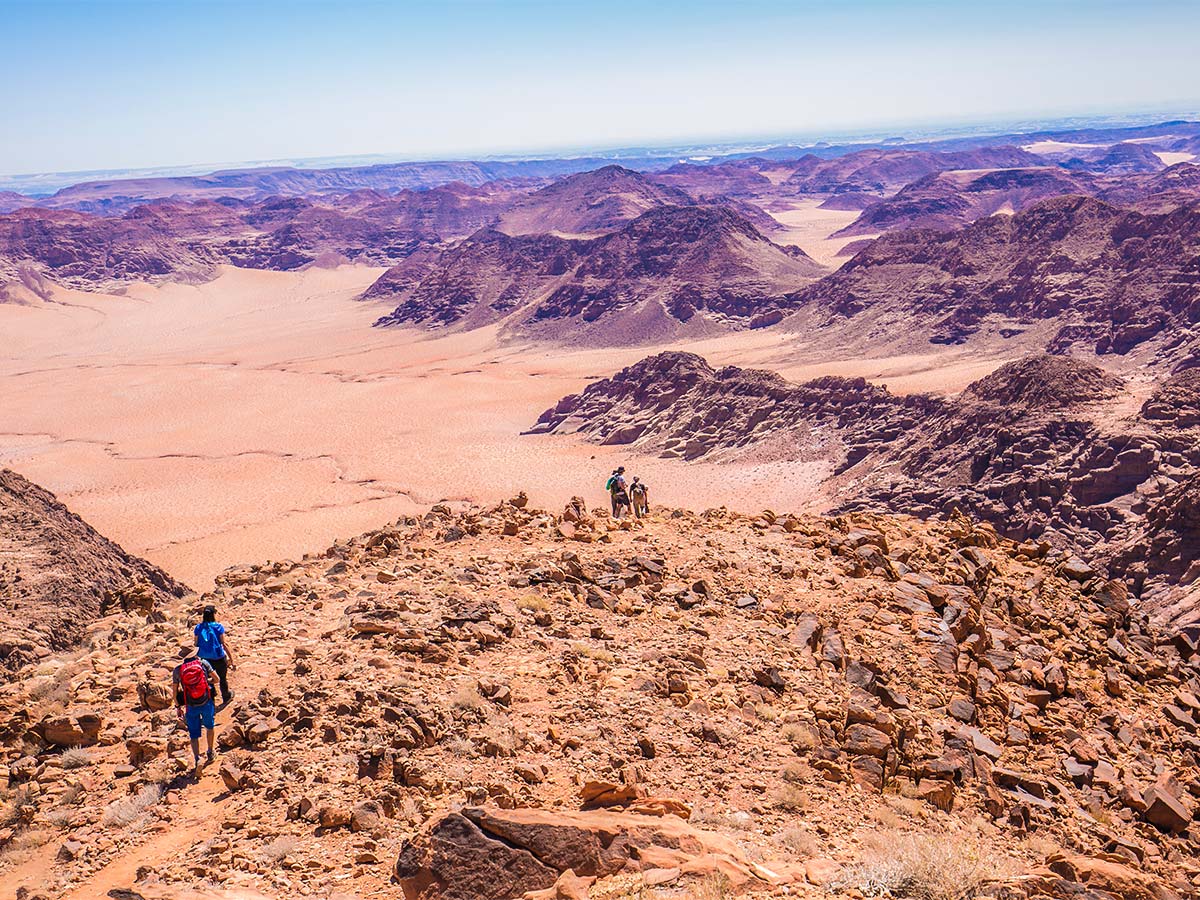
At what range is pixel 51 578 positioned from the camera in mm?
17281

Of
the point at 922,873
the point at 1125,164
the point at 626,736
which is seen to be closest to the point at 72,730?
the point at 626,736

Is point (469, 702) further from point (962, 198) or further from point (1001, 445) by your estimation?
point (962, 198)

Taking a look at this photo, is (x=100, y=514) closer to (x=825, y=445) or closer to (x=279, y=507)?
(x=279, y=507)

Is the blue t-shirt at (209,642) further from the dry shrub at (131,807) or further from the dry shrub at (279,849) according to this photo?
the dry shrub at (279,849)

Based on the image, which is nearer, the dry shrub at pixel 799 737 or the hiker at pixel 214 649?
the dry shrub at pixel 799 737

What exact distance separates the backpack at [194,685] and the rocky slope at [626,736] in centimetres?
57

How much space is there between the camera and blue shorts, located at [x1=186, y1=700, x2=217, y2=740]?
330 inches

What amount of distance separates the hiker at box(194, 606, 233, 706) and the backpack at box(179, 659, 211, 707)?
75cm

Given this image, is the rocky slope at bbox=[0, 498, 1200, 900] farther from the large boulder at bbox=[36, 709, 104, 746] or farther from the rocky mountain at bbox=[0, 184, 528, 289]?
A: the rocky mountain at bbox=[0, 184, 528, 289]

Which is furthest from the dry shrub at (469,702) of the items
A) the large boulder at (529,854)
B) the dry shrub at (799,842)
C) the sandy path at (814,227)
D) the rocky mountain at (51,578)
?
the sandy path at (814,227)

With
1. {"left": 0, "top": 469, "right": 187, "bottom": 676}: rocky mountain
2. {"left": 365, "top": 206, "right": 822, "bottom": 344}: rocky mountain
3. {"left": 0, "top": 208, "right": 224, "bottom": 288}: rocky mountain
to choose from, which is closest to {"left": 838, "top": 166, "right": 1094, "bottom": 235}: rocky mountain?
{"left": 365, "top": 206, "right": 822, "bottom": 344}: rocky mountain

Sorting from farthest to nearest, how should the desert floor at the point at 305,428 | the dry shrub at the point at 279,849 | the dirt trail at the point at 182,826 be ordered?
the desert floor at the point at 305,428, the dirt trail at the point at 182,826, the dry shrub at the point at 279,849

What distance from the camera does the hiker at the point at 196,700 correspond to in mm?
8328

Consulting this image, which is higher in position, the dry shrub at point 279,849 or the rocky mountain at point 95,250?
the rocky mountain at point 95,250
